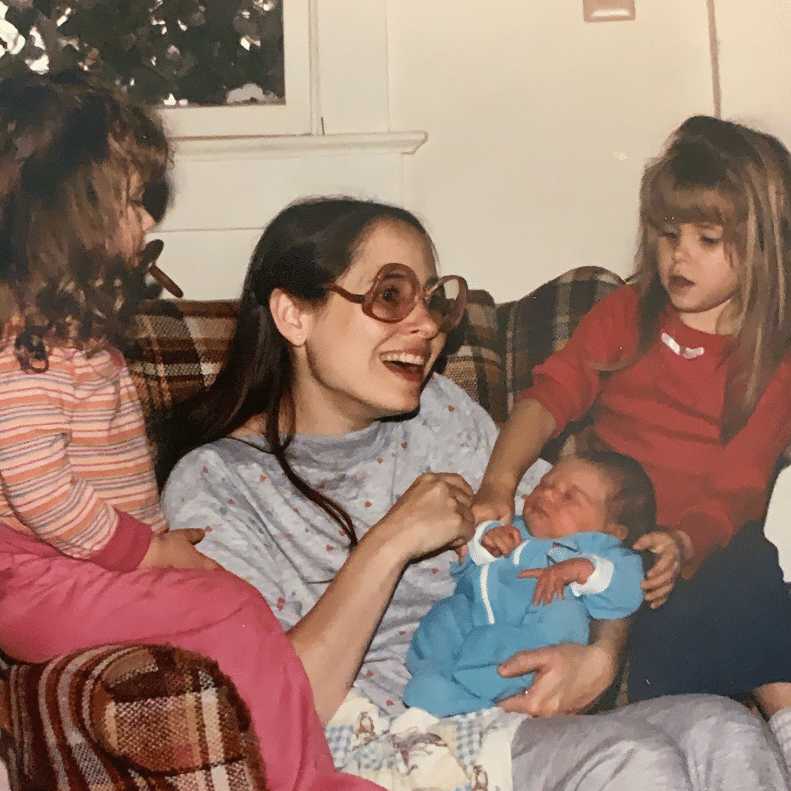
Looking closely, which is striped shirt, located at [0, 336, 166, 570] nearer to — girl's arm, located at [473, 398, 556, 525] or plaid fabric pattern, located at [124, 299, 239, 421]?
plaid fabric pattern, located at [124, 299, 239, 421]

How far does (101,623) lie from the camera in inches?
43.6

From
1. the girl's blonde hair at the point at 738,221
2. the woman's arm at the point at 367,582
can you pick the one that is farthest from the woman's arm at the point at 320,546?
the girl's blonde hair at the point at 738,221

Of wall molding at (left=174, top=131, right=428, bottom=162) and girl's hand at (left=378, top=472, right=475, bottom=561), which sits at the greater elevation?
wall molding at (left=174, top=131, right=428, bottom=162)

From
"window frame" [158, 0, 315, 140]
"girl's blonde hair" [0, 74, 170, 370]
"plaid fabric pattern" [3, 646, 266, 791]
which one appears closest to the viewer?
"plaid fabric pattern" [3, 646, 266, 791]

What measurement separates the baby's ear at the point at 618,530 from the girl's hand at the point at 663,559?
0.02 m

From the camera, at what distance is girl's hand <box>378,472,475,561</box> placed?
4.14 feet

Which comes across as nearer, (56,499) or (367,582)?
(56,499)

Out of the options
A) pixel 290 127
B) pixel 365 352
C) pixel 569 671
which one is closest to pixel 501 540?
pixel 569 671

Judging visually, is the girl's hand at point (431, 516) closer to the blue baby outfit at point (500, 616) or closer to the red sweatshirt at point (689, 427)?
the blue baby outfit at point (500, 616)

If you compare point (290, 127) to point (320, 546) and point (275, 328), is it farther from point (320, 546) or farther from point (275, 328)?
point (320, 546)

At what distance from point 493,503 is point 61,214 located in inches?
23.3

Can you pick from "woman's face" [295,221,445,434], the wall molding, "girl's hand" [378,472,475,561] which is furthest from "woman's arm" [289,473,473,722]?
the wall molding

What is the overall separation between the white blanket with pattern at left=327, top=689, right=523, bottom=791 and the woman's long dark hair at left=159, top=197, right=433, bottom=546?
0.23m

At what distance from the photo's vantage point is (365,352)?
52.3 inches
